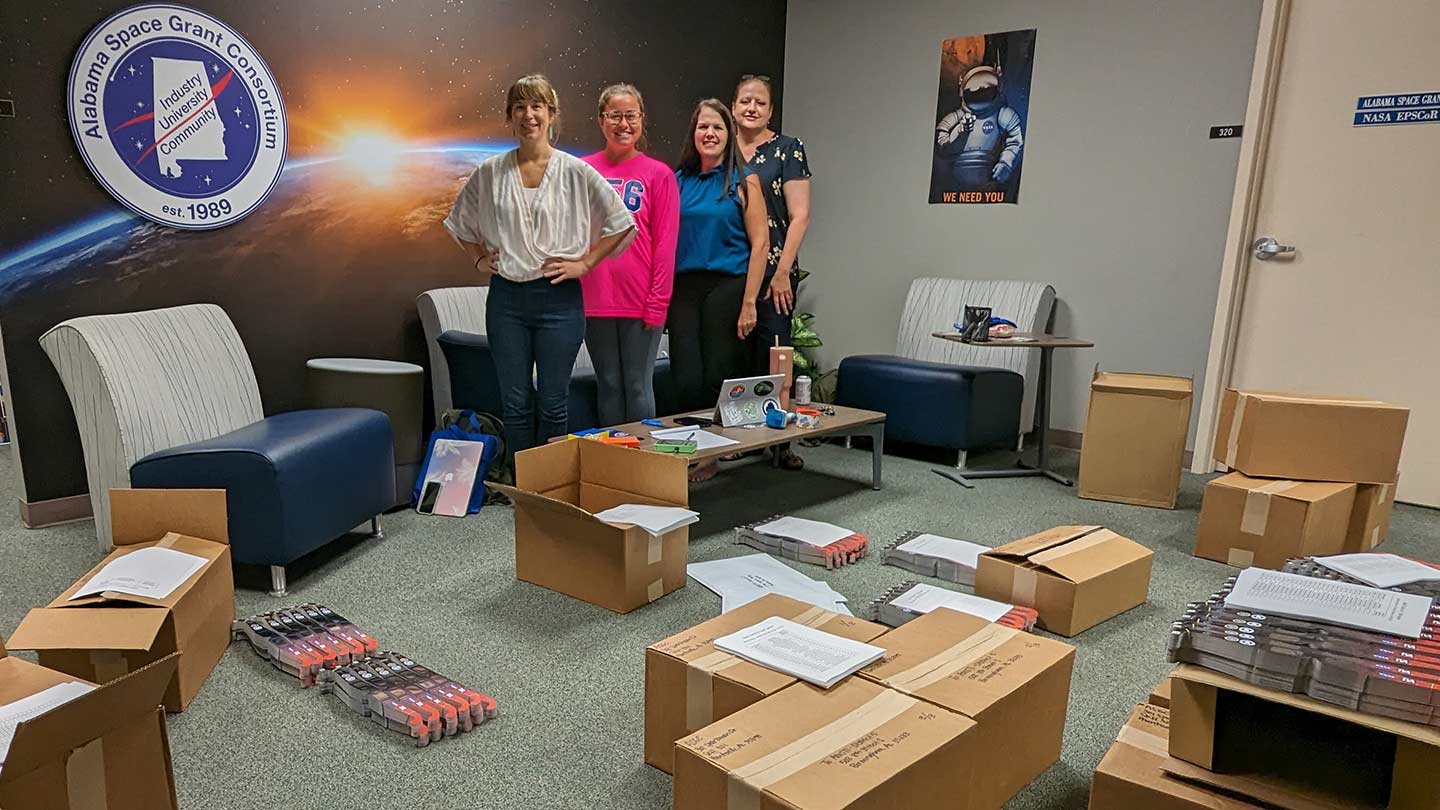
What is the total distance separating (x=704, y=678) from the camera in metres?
1.60

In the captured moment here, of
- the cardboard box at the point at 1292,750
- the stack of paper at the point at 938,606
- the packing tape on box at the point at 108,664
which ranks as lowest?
the stack of paper at the point at 938,606

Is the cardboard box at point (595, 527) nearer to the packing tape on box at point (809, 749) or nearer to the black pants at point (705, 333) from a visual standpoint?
the black pants at point (705, 333)

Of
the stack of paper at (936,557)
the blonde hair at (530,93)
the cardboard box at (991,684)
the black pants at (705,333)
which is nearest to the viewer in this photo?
the cardboard box at (991,684)

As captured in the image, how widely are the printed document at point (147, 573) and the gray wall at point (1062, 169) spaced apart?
3917 millimetres

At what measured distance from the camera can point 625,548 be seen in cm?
239

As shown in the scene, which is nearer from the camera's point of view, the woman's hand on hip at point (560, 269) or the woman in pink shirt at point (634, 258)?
the woman's hand on hip at point (560, 269)

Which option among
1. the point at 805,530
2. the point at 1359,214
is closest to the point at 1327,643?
the point at 805,530

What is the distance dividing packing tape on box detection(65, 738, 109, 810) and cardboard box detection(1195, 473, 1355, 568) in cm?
301

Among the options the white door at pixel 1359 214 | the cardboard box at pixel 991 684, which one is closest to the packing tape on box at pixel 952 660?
the cardboard box at pixel 991 684

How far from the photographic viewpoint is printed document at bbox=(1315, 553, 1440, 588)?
1.70 m

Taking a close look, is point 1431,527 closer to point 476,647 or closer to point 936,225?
point 936,225

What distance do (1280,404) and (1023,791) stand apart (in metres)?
1.91

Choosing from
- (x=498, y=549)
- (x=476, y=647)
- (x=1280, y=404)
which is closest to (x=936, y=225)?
Result: (x=1280, y=404)

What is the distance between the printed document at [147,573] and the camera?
1.89m
